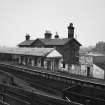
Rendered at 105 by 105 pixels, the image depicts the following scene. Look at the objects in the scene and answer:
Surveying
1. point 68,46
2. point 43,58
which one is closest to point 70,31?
point 68,46

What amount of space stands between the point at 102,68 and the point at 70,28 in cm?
1088

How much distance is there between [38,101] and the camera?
974 centimetres

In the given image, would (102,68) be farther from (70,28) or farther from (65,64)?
(70,28)

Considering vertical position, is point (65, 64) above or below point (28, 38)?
below

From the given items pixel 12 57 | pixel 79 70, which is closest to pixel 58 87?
pixel 79 70

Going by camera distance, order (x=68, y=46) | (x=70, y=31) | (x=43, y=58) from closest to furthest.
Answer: (x=43, y=58) → (x=68, y=46) → (x=70, y=31)

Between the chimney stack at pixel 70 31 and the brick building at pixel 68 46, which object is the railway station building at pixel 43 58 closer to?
the brick building at pixel 68 46

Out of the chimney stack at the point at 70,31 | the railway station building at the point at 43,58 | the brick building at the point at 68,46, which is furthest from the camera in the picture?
the chimney stack at the point at 70,31

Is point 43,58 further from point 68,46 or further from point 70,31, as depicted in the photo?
point 70,31

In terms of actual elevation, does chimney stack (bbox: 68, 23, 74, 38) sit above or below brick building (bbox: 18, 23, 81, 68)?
above

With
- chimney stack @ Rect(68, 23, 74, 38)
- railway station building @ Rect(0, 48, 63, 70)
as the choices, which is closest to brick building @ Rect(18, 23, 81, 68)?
chimney stack @ Rect(68, 23, 74, 38)

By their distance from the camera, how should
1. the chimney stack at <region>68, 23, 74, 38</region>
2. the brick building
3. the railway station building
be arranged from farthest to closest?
the chimney stack at <region>68, 23, 74, 38</region>, the brick building, the railway station building

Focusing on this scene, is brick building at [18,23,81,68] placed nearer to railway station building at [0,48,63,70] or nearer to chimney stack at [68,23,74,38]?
chimney stack at [68,23,74,38]

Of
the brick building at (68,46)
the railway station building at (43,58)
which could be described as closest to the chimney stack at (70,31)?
the brick building at (68,46)
